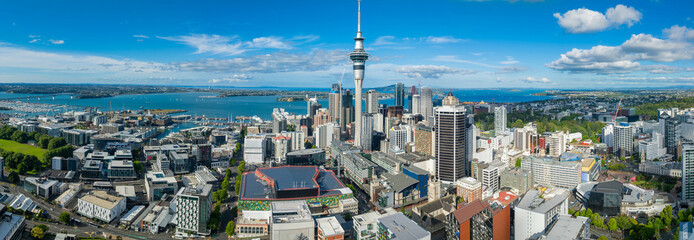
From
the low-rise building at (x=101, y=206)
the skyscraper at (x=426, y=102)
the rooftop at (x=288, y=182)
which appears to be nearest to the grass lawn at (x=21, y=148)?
the low-rise building at (x=101, y=206)

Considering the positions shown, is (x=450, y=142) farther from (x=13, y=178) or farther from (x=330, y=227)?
(x=13, y=178)

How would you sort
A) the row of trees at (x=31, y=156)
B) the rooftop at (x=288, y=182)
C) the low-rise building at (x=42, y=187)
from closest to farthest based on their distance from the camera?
the rooftop at (x=288, y=182), the low-rise building at (x=42, y=187), the row of trees at (x=31, y=156)

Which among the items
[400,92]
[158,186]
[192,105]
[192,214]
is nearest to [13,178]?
[158,186]

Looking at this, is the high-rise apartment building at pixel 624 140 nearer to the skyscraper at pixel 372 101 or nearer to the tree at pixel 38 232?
the skyscraper at pixel 372 101

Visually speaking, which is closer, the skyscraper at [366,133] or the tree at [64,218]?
the tree at [64,218]

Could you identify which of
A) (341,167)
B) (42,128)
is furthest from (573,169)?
(42,128)

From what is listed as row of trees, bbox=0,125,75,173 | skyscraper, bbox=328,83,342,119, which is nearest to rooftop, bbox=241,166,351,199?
row of trees, bbox=0,125,75,173
